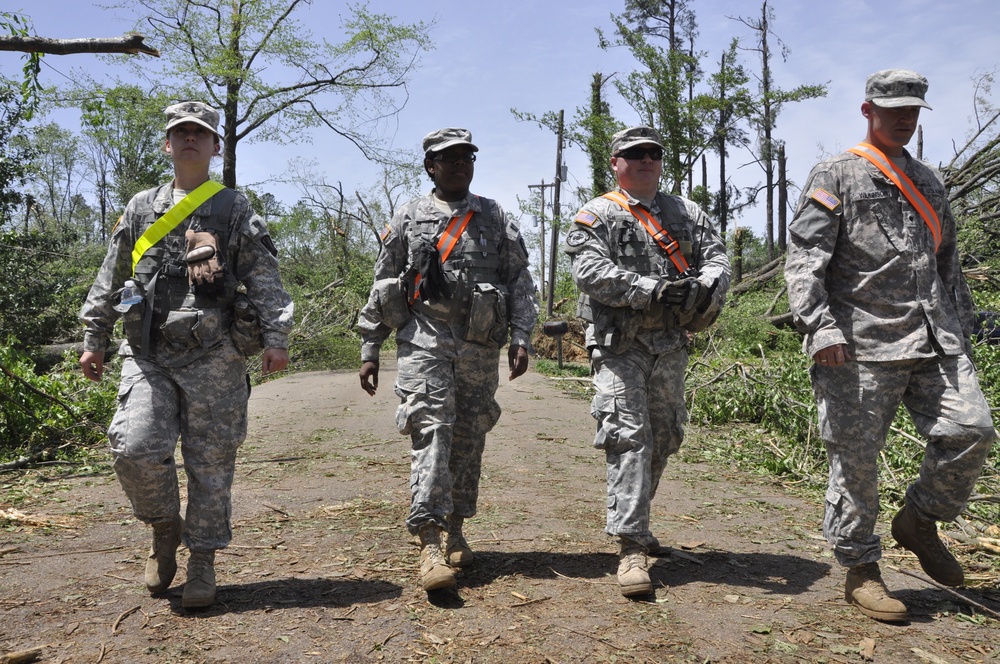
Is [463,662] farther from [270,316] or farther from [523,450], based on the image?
[523,450]

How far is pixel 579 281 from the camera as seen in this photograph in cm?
429

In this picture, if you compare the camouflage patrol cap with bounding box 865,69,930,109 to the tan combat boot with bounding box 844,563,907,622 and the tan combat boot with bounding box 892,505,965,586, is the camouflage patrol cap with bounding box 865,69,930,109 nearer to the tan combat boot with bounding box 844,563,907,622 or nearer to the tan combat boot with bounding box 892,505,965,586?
the tan combat boot with bounding box 892,505,965,586

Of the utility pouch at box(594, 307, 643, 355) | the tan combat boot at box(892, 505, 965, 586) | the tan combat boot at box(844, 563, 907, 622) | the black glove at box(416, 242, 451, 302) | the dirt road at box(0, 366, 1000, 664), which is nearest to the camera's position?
the dirt road at box(0, 366, 1000, 664)

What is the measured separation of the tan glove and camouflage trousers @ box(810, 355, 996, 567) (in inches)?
113

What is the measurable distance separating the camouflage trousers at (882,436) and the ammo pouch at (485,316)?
1644 millimetres

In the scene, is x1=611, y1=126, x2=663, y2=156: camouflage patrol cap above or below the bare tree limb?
below

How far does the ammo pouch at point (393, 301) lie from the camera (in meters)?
4.33

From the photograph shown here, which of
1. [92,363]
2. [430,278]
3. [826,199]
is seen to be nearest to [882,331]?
[826,199]

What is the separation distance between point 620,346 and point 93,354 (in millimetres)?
2565

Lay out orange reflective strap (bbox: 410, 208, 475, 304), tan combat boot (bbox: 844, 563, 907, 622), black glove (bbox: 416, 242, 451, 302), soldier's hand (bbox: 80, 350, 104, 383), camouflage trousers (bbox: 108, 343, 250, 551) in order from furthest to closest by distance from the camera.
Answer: orange reflective strap (bbox: 410, 208, 475, 304) < black glove (bbox: 416, 242, 451, 302) < soldier's hand (bbox: 80, 350, 104, 383) < camouflage trousers (bbox: 108, 343, 250, 551) < tan combat boot (bbox: 844, 563, 907, 622)

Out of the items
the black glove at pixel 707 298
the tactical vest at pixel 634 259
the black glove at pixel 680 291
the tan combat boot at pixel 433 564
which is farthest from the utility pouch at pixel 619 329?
the tan combat boot at pixel 433 564

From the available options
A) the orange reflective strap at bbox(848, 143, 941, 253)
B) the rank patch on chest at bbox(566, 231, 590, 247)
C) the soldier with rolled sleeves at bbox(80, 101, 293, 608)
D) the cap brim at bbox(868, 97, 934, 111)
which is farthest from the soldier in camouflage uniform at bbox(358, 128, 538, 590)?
the cap brim at bbox(868, 97, 934, 111)

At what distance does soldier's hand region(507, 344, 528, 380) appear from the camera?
14.6 feet

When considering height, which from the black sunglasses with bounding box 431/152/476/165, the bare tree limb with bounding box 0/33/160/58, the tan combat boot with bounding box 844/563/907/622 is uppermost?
the bare tree limb with bounding box 0/33/160/58
